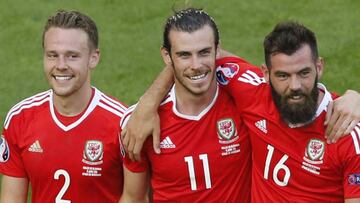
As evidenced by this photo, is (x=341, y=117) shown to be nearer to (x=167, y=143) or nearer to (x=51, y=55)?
(x=167, y=143)

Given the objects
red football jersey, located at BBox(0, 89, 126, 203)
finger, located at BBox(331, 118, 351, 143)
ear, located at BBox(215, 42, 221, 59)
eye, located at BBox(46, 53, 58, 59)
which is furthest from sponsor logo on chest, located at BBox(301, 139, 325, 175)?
eye, located at BBox(46, 53, 58, 59)

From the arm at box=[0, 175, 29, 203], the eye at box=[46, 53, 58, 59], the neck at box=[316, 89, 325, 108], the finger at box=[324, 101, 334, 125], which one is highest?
the eye at box=[46, 53, 58, 59]

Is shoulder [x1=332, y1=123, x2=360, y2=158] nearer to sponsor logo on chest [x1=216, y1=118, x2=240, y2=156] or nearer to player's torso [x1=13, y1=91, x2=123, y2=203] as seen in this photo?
sponsor logo on chest [x1=216, y1=118, x2=240, y2=156]

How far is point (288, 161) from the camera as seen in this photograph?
20.9 feet

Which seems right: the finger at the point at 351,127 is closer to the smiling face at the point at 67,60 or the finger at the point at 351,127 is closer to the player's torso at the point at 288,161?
the player's torso at the point at 288,161

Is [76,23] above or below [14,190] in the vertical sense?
above

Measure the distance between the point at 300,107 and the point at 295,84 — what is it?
0.48ft

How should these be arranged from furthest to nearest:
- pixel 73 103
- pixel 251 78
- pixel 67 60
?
pixel 73 103 < pixel 251 78 < pixel 67 60

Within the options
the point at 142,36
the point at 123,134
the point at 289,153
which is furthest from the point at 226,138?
the point at 142,36

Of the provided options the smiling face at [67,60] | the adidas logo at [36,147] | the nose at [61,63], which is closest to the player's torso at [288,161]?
the smiling face at [67,60]

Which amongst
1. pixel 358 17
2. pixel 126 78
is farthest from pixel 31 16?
pixel 358 17

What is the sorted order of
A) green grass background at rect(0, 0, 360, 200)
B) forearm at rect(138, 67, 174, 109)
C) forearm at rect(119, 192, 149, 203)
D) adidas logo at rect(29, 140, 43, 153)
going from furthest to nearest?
1. green grass background at rect(0, 0, 360, 200)
2. adidas logo at rect(29, 140, 43, 153)
3. forearm at rect(119, 192, 149, 203)
4. forearm at rect(138, 67, 174, 109)

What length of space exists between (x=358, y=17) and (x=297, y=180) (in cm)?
664

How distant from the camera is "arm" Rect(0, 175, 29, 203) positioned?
689 cm
